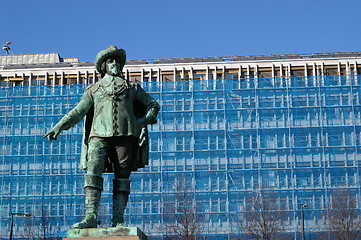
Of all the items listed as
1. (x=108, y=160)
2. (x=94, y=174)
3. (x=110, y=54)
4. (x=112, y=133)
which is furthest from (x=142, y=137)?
(x=110, y=54)

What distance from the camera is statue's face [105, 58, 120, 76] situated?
11.7 meters

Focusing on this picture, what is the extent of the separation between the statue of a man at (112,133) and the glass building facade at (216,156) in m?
38.2

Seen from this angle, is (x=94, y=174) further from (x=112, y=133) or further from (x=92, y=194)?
(x=112, y=133)

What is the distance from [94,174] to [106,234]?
1.04 meters

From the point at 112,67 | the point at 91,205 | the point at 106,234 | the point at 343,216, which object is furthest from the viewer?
the point at 343,216

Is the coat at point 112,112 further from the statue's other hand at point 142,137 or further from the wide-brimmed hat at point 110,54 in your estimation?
the wide-brimmed hat at point 110,54

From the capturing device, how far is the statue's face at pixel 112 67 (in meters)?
11.7

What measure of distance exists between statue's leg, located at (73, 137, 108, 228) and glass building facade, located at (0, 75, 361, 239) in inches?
1514

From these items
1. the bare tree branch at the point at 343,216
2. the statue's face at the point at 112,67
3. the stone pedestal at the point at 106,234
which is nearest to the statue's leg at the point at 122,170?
the stone pedestal at the point at 106,234

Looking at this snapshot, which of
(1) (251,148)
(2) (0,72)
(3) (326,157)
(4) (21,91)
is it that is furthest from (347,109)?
(2) (0,72)

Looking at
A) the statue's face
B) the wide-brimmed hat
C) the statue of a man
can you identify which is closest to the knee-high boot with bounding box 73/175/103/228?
the statue of a man

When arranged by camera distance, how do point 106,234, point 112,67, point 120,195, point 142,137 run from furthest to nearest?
point 112,67 < point 142,137 < point 120,195 < point 106,234

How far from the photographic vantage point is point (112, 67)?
11758 mm

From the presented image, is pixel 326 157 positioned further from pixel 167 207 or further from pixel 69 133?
pixel 69 133
